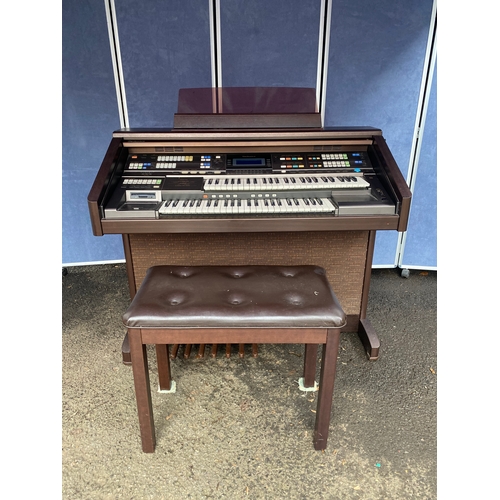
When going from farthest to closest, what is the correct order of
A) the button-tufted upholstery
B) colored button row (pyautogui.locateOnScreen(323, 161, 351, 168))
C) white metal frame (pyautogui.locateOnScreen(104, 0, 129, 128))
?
white metal frame (pyautogui.locateOnScreen(104, 0, 129, 128)), colored button row (pyautogui.locateOnScreen(323, 161, 351, 168)), the button-tufted upholstery

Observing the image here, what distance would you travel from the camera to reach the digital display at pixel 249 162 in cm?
188

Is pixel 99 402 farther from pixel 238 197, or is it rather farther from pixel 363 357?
pixel 363 357

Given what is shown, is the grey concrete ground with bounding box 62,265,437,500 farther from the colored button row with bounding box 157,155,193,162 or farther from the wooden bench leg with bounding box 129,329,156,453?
the colored button row with bounding box 157,155,193,162

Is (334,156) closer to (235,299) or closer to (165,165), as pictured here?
(165,165)

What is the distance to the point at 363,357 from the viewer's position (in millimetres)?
2072

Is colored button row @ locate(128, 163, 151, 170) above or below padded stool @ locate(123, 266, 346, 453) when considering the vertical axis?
above

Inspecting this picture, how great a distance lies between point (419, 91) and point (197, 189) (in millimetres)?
1600

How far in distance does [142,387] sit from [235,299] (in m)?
0.47

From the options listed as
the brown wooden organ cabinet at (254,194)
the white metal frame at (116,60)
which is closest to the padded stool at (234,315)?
the brown wooden organ cabinet at (254,194)

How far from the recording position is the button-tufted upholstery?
4.32 feet

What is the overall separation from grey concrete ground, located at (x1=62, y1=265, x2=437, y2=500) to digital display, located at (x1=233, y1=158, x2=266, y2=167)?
965 mm

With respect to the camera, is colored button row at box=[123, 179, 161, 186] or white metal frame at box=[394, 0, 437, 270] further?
white metal frame at box=[394, 0, 437, 270]

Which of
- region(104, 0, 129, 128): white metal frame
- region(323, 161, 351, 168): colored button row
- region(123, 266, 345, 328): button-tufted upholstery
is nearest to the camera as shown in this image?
region(123, 266, 345, 328): button-tufted upholstery

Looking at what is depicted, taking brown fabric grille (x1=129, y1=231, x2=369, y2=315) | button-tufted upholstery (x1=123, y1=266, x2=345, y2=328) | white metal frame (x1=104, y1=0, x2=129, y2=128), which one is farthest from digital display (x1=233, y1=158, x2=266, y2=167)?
white metal frame (x1=104, y1=0, x2=129, y2=128)
